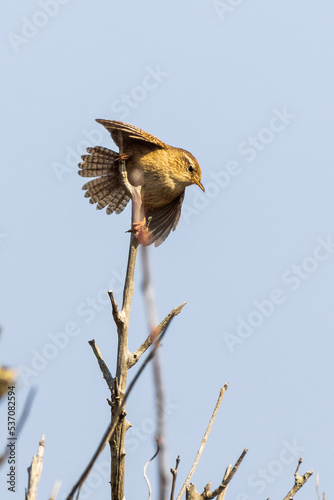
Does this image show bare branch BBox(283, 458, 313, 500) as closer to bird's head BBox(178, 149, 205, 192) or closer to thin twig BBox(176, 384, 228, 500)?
thin twig BBox(176, 384, 228, 500)

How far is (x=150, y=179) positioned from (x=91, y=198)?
1.08 m

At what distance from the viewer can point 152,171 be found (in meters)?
6.49

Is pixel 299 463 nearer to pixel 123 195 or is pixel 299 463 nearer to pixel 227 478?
pixel 227 478

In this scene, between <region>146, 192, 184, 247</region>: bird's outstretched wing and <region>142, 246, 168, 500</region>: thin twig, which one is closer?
<region>142, 246, 168, 500</region>: thin twig

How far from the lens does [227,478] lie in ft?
7.65

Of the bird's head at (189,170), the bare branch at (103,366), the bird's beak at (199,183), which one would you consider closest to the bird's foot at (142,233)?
the bare branch at (103,366)

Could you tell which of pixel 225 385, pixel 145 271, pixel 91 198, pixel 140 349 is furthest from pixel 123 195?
pixel 145 271

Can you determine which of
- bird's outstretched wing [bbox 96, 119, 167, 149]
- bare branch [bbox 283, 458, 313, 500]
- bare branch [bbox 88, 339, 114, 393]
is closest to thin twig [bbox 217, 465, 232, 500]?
bare branch [bbox 283, 458, 313, 500]

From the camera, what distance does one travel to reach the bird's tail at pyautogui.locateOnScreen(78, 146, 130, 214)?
6.98 m

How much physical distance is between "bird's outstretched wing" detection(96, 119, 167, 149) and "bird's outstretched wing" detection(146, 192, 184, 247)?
67cm

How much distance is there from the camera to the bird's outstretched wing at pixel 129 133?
590 cm

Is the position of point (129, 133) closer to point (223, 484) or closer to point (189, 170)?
point (189, 170)

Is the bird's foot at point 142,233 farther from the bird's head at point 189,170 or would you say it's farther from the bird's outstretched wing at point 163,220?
the bird's head at point 189,170

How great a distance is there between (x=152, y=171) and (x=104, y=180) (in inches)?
36.2
